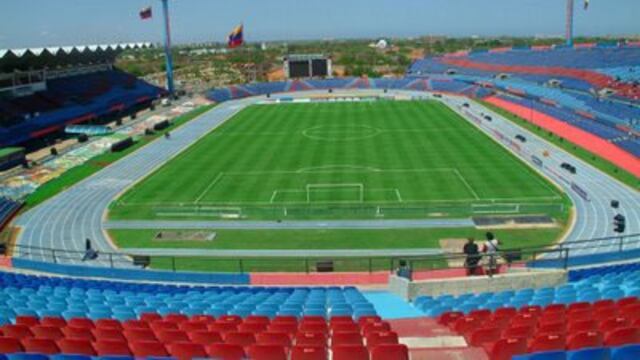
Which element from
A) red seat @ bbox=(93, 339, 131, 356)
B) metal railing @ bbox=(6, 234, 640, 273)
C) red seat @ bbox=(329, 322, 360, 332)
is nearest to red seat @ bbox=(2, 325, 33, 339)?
red seat @ bbox=(93, 339, 131, 356)

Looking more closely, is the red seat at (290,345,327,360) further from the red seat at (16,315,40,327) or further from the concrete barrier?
the concrete barrier

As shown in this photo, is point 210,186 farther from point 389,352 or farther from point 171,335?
point 389,352

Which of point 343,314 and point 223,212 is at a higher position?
point 343,314

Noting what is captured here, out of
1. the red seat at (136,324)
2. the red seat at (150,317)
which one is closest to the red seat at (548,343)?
the red seat at (136,324)

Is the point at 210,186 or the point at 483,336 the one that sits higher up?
the point at 483,336

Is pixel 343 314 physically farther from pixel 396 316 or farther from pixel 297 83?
pixel 297 83

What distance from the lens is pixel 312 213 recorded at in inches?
1457

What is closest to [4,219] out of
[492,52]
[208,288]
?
[208,288]

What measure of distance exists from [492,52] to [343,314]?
5057 inches

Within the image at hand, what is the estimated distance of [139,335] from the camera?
10602 millimetres

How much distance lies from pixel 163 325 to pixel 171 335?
112 centimetres

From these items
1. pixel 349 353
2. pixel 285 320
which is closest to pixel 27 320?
pixel 285 320

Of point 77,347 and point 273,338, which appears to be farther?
point 273,338

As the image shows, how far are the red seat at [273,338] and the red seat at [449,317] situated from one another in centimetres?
377
